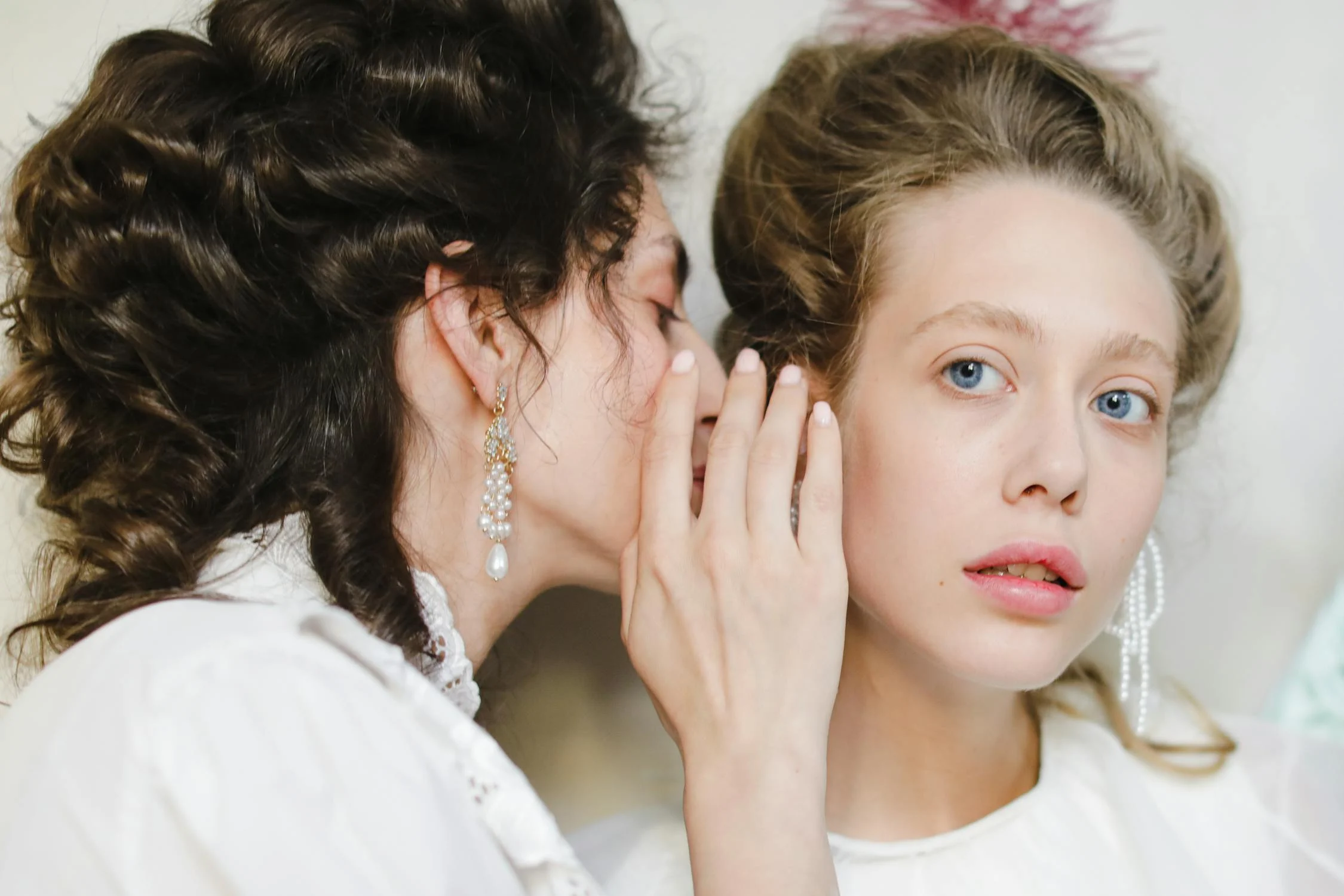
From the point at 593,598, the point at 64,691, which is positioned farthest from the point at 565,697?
the point at 64,691

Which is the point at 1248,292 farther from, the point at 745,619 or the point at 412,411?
the point at 412,411

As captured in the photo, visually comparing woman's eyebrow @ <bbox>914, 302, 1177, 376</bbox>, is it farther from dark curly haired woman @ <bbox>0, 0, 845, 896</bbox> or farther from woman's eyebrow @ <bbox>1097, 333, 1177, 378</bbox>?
dark curly haired woman @ <bbox>0, 0, 845, 896</bbox>

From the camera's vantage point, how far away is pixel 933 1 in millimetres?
1516

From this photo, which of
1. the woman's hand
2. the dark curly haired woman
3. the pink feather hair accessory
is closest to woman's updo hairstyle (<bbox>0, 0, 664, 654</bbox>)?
the dark curly haired woman

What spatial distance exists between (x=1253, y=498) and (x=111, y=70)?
1706 millimetres

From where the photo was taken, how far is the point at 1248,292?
180 cm

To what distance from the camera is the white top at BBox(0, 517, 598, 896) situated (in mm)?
803

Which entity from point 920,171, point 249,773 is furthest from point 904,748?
point 249,773

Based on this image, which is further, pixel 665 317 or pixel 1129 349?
pixel 665 317

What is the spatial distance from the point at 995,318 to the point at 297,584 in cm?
74

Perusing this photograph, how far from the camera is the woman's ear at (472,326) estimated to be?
117 centimetres

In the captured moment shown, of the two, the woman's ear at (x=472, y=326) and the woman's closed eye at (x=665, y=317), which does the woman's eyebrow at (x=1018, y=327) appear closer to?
the woman's closed eye at (x=665, y=317)

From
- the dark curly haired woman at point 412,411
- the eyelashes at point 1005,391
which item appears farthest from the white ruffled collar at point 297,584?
the eyelashes at point 1005,391

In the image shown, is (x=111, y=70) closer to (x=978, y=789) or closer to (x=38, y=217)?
(x=38, y=217)
